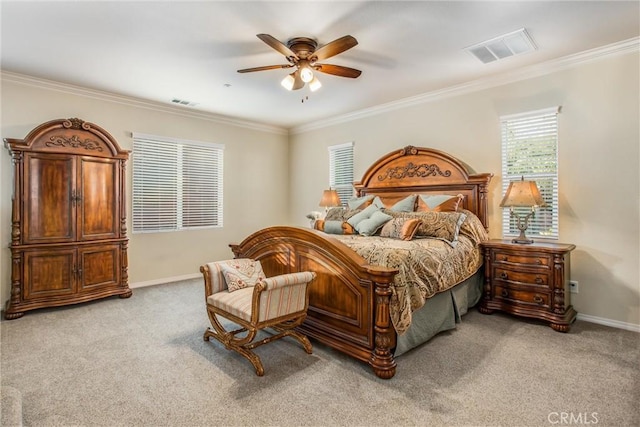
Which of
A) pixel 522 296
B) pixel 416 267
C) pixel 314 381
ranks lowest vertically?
pixel 314 381

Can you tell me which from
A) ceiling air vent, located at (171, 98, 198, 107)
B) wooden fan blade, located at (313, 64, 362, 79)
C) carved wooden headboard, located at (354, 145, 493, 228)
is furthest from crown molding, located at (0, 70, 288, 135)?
wooden fan blade, located at (313, 64, 362, 79)

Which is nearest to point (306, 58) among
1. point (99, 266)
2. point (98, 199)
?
point (98, 199)

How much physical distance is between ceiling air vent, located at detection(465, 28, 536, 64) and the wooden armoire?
14.6ft

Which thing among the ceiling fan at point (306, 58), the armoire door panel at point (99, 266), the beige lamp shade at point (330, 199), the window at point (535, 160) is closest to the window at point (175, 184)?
the armoire door panel at point (99, 266)

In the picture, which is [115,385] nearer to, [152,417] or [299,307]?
[152,417]

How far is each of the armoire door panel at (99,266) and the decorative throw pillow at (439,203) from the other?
13.2 feet

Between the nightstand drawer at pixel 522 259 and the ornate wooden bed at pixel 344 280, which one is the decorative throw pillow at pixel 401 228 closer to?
the nightstand drawer at pixel 522 259

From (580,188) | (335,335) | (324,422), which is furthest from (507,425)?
(580,188)

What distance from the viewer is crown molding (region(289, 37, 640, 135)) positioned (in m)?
3.25

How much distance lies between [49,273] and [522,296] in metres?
5.27

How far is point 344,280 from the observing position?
2654 millimetres

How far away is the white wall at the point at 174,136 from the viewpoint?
3957mm

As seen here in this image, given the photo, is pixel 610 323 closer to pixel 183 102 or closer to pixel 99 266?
pixel 99 266

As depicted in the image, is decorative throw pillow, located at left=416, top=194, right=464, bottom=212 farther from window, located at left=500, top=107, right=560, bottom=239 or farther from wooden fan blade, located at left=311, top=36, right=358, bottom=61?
wooden fan blade, located at left=311, top=36, right=358, bottom=61
